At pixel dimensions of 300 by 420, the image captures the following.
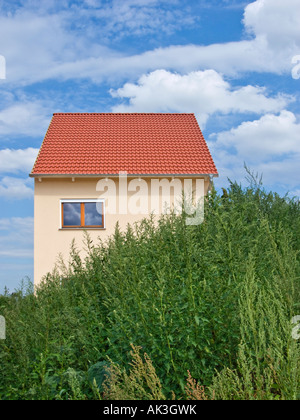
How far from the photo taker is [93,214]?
54.3 ft

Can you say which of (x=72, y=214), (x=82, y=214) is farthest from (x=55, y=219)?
(x=82, y=214)

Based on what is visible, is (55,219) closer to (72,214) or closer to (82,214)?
(72,214)

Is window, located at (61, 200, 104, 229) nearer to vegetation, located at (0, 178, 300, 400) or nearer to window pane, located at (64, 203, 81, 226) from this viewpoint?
window pane, located at (64, 203, 81, 226)

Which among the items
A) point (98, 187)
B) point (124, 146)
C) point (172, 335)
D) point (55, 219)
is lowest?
point (172, 335)

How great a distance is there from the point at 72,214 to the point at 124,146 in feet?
13.3

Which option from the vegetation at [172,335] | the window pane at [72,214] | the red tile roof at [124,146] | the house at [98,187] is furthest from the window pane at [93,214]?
the vegetation at [172,335]

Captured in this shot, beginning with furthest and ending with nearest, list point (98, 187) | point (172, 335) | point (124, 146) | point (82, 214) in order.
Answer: point (124, 146) → point (98, 187) → point (82, 214) → point (172, 335)

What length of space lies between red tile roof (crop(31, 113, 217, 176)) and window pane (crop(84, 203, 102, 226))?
48.8 inches

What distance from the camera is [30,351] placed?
604 centimetres

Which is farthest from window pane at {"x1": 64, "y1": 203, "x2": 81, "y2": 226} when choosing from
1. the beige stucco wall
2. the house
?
the beige stucco wall

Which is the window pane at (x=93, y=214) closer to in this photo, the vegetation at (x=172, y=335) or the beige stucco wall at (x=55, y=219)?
the beige stucco wall at (x=55, y=219)

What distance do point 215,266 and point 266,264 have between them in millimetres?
1859
